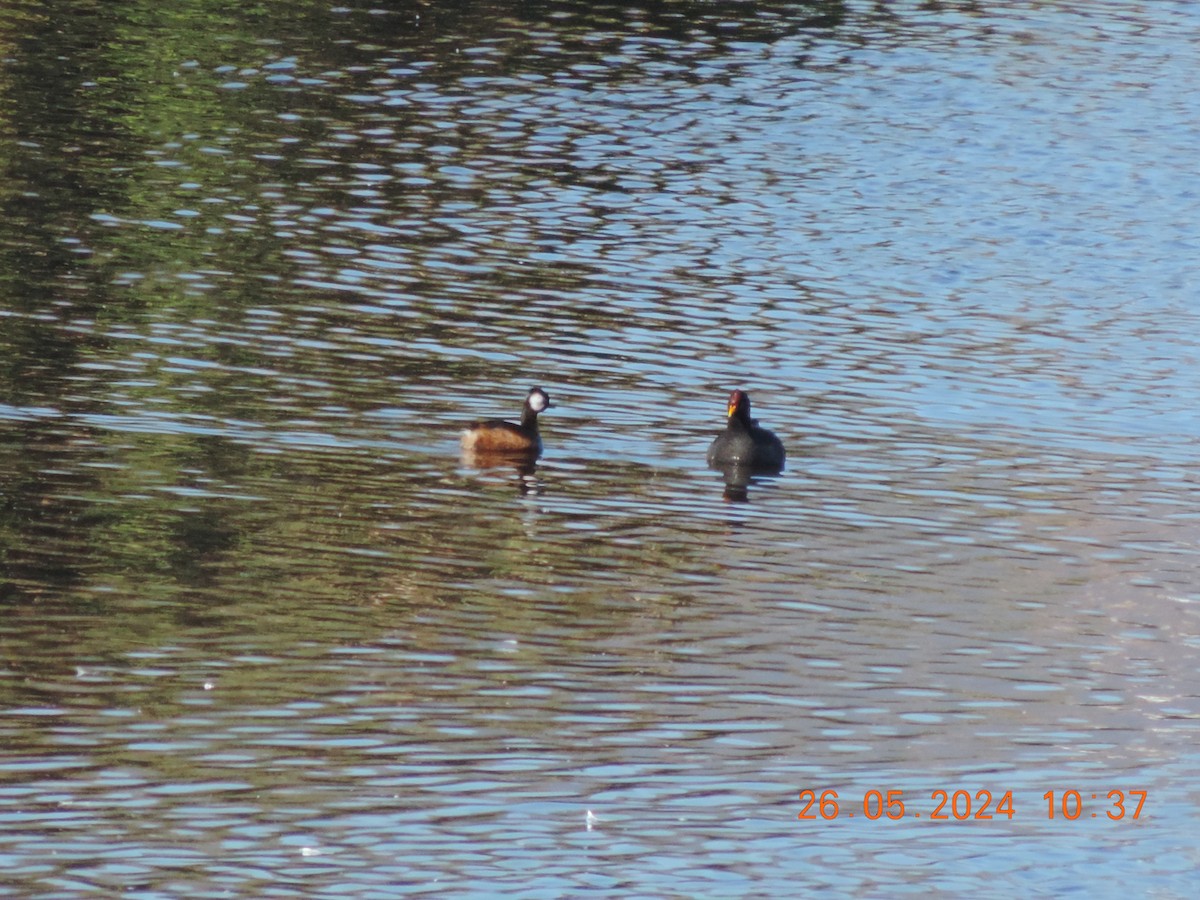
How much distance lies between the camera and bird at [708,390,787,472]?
58.5ft

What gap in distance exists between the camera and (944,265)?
86.3 feet

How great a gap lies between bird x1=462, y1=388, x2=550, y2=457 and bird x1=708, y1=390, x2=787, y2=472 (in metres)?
1.49

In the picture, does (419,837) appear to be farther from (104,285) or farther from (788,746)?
(104,285)

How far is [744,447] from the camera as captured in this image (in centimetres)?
1781

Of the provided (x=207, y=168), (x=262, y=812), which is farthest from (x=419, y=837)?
(x=207, y=168)

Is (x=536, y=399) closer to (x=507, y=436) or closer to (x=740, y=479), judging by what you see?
(x=507, y=436)

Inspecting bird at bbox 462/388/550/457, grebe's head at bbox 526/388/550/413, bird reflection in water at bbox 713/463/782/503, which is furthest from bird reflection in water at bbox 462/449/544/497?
bird reflection in water at bbox 713/463/782/503
